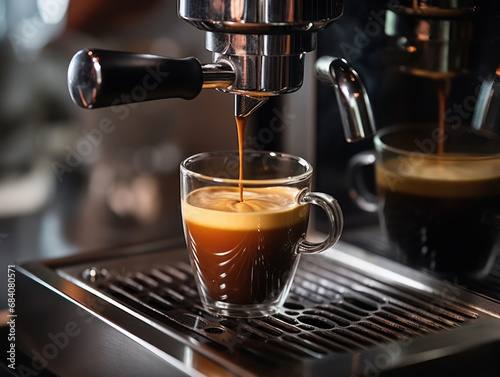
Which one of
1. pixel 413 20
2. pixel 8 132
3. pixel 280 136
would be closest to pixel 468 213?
pixel 413 20

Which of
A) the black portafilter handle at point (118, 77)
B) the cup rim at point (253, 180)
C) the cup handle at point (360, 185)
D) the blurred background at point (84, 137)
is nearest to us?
the black portafilter handle at point (118, 77)

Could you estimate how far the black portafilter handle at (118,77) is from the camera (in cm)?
53

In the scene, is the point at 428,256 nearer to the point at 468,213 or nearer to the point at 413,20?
the point at 468,213

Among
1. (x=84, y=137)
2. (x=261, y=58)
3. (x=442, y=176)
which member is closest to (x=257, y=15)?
(x=261, y=58)

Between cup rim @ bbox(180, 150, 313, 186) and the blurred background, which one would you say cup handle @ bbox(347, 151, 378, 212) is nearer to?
cup rim @ bbox(180, 150, 313, 186)

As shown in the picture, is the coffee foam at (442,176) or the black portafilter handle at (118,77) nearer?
the black portafilter handle at (118,77)

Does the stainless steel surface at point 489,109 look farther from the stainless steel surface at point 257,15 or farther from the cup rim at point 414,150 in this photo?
the stainless steel surface at point 257,15

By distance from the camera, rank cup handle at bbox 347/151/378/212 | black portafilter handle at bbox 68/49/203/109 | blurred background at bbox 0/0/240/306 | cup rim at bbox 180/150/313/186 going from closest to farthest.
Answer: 1. black portafilter handle at bbox 68/49/203/109
2. cup rim at bbox 180/150/313/186
3. cup handle at bbox 347/151/378/212
4. blurred background at bbox 0/0/240/306

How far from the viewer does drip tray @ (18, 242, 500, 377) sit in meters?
0.56

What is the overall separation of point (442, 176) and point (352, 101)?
131mm

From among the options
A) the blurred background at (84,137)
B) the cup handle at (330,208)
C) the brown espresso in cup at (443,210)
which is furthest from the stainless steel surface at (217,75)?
the blurred background at (84,137)

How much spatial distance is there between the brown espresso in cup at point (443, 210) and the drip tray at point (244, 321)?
3 cm

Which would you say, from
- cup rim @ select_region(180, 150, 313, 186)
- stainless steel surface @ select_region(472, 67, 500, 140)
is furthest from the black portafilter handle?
stainless steel surface @ select_region(472, 67, 500, 140)

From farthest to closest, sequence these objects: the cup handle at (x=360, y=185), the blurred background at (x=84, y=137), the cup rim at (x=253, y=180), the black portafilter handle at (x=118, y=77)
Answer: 1. the blurred background at (x=84, y=137)
2. the cup handle at (x=360, y=185)
3. the cup rim at (x=253, y=180)
4. the black portafilter handle at (x=118, y=77)
